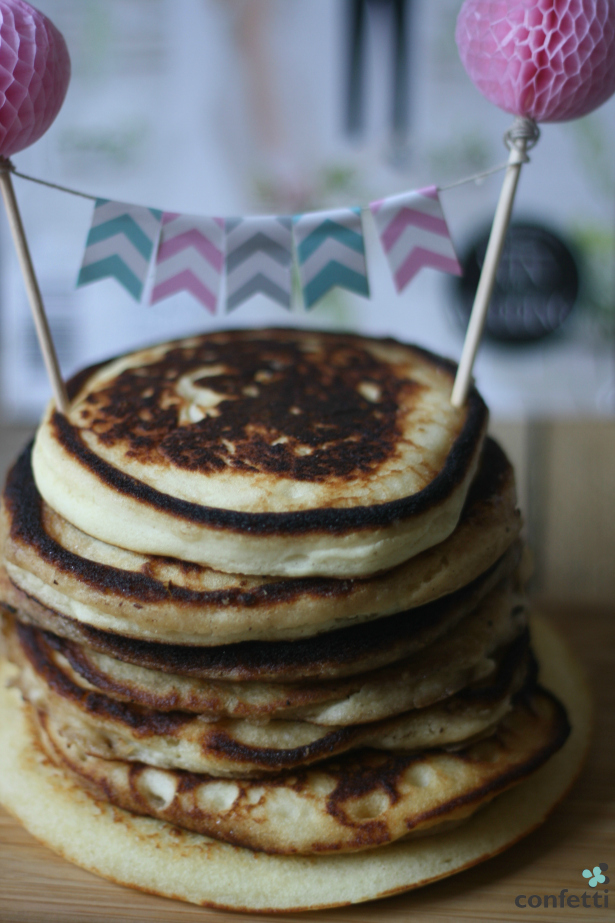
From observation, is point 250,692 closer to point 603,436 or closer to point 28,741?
point 28,741

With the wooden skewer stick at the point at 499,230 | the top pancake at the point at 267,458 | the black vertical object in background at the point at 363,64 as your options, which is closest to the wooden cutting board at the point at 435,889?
the top pancake at the point at 267,458

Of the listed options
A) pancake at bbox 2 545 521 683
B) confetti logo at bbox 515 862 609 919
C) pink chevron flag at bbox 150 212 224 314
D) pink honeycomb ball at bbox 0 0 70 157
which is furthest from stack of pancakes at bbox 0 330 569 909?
pink honeycomb ball at bbox 0 0 70 157

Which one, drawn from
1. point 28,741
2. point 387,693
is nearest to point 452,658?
point 387,693

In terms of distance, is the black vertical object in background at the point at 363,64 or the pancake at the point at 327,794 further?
the black vertical object in background at the point at 363,64

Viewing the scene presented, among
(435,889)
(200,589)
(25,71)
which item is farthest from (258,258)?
(435,889)

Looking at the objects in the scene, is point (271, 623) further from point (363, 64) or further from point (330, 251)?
point (363, 64)

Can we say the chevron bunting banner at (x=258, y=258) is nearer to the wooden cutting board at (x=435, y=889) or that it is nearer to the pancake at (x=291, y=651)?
the pancake at (x=291, y=651)

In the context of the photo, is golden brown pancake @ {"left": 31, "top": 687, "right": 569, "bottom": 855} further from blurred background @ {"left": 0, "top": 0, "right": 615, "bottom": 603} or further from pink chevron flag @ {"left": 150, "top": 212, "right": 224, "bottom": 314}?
blurred background @ {"left": 0, "top": 0, "right": 615, "bottom": 603}
